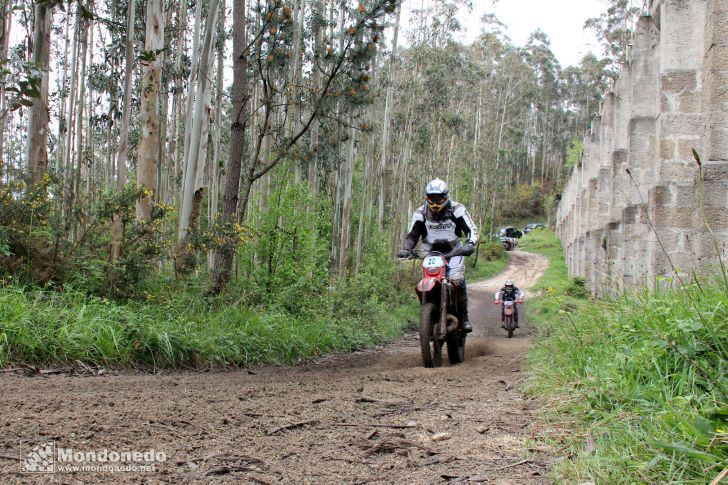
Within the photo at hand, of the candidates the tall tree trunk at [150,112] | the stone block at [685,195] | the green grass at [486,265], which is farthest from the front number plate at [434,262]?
the green grass at [486,265]

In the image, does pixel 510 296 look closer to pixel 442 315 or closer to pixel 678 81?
pixel 678 81

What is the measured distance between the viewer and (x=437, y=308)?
7.49m

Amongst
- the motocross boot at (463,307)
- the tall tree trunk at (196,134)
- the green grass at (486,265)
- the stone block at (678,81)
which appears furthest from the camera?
the green grass at (486,265)

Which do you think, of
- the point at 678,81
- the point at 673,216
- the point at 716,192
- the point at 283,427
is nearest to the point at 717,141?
the point at 716,192

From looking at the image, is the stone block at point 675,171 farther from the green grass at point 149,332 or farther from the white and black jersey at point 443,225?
the green grass at point 149,332

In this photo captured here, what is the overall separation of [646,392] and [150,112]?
35.4 ft

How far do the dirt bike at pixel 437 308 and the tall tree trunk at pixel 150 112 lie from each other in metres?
5.98

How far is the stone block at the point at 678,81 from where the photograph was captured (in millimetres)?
8344

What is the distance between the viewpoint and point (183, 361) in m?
6.83

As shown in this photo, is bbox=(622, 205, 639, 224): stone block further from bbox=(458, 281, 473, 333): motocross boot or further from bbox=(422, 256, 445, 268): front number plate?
bbox=(422, 256, 445, 268): front number plate

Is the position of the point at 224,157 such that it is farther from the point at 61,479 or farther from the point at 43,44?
the point at 61,479

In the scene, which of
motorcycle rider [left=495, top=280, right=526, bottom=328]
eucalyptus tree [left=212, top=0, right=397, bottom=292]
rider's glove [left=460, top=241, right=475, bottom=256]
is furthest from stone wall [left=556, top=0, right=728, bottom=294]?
eucalyptus tree [left=212, top=0, right=397, bottom=292]

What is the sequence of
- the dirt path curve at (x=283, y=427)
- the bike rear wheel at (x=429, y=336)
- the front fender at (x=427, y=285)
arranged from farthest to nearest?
1. the front fender at (x=427, y=285)
2. the bike rear wheel at (x=429, y=336)
3. the dirt path curve at (x=283, y=427)

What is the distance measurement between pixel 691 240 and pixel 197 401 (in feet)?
20.0
